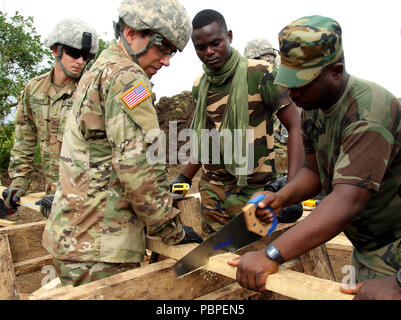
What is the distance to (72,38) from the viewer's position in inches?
165

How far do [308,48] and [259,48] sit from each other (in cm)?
503

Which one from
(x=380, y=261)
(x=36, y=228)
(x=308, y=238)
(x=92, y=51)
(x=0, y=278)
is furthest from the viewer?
(x=92, y=51)

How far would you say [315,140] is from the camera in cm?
212

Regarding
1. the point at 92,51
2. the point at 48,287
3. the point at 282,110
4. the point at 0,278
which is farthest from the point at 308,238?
the point at 92,51

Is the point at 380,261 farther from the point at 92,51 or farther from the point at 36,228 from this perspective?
the point at 92,51

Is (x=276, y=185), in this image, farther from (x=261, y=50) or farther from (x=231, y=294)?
(x=261, y=50)

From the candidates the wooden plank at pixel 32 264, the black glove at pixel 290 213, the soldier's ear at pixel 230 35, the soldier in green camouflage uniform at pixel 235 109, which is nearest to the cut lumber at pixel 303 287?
the black glove at pixel 290 213

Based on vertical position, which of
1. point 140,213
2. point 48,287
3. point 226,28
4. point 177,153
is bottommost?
point 177,153

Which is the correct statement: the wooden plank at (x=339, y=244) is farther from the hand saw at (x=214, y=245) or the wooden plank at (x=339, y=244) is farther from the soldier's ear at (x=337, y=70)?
the soldier's ear at (x=337, y=70)

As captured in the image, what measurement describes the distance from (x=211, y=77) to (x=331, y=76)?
1.74 metres

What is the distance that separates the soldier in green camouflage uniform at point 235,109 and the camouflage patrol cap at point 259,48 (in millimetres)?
3148

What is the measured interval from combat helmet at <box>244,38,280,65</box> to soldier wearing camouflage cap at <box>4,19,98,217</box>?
304cm

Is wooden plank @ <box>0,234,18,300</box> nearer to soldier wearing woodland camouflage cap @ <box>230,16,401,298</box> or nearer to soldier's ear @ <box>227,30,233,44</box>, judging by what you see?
soldier wearing woodland camouflage cap @ <box>230,16,401,298</box>

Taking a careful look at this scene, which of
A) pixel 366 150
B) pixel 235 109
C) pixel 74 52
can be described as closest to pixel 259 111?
pixel 235 109
